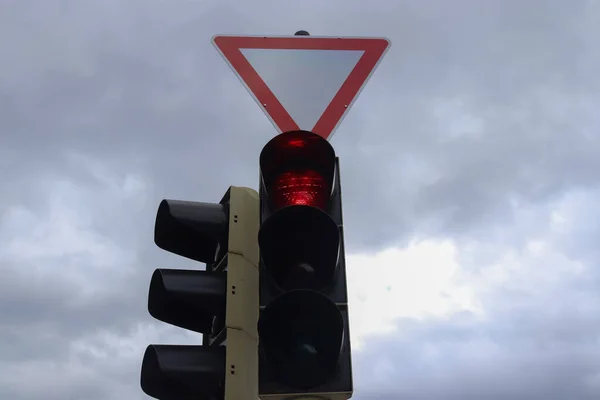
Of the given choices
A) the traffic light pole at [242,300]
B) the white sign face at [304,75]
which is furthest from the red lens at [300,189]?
the white sign face at [304,75]

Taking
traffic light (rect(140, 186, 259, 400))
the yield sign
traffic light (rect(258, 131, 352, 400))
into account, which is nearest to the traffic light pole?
traffic light (rect(140, 186, 259, 400))

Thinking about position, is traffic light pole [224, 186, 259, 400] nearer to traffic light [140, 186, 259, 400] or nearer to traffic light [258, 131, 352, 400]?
traffic light [140, 186, 259, 400]

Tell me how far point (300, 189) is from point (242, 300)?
0.47 metres

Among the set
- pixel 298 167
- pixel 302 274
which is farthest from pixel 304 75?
pixel 302 274

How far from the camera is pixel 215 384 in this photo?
2170 millimetres

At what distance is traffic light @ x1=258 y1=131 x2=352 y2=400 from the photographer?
1917mm

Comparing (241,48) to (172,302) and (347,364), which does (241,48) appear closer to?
(172,302)

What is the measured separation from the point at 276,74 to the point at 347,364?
1320 millimetres

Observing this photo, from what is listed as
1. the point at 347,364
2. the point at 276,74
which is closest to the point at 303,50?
the point at 276,74

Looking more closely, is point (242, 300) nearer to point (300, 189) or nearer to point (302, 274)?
point (302, 274)

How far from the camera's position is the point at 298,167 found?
2213 millimetres

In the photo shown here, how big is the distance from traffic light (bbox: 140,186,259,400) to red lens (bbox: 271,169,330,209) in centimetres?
34

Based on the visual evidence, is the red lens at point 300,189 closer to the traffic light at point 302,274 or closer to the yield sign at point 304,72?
the traffic light at point 302,274

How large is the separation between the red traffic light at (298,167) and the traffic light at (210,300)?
334mm
